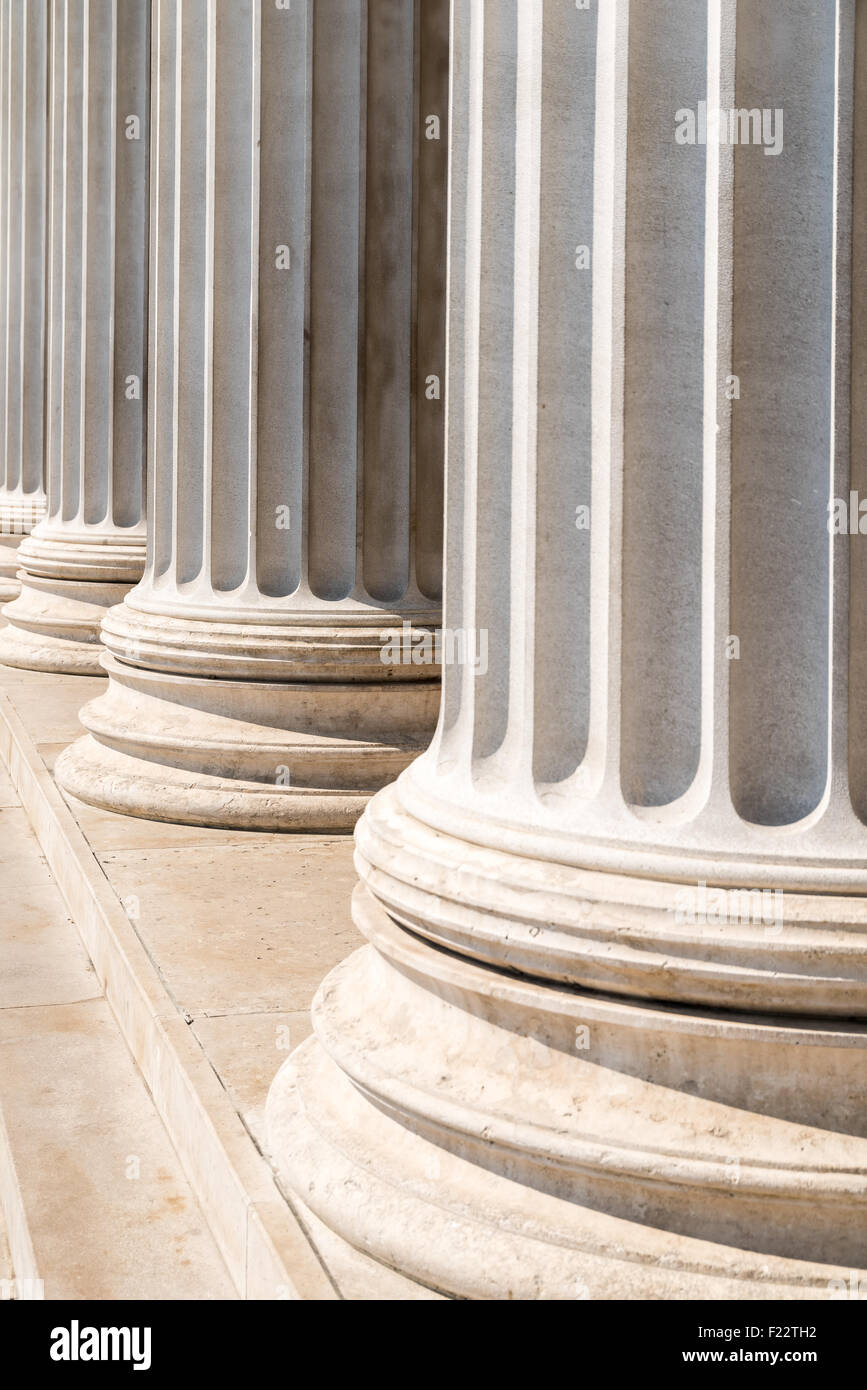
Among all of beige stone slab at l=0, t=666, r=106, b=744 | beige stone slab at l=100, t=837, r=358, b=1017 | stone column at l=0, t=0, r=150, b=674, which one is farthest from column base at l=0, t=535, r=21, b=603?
beige stone slab at l=100, t=837, r=358, b=1017

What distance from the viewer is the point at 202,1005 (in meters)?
11.5

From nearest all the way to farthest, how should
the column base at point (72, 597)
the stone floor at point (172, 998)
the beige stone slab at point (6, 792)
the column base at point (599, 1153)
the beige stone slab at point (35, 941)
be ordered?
1. the column base at point (599, 1153)
2. the stone floor at point (172, 998)
3. the beige stone slab at point (35, 941)
4. the beige stone slab at point (6, 792)
5. the column base at point (72, 597)

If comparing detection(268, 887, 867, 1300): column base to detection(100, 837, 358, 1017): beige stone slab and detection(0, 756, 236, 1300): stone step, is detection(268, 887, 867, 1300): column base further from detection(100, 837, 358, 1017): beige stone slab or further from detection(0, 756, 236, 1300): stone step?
detection(100, 837, 358, 1017): beige stone slab

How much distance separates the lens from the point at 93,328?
2669 centimetres

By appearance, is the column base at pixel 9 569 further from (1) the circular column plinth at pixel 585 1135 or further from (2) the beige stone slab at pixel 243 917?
(1) the circular column plinth at pixel 585 1135

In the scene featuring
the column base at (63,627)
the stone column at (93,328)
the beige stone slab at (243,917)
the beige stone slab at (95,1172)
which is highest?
the stone column at (93,328)

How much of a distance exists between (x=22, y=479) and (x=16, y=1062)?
24951 millimetres

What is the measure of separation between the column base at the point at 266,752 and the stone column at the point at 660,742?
8.44 metres

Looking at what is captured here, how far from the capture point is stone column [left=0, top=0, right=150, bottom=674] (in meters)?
25.8

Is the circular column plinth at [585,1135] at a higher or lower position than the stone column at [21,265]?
lower

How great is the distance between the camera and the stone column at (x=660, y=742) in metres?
7.26

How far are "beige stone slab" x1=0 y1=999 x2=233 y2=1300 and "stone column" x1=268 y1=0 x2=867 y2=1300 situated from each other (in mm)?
916

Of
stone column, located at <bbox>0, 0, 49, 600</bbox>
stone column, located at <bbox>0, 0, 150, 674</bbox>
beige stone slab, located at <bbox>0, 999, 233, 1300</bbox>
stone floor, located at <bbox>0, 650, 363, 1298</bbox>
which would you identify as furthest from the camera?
stone column, located at <bbox>0, 0, 49, 600</bbox>

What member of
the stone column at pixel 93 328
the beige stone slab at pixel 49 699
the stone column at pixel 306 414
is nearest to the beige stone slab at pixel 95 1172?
the stone column at pixel 306 414
